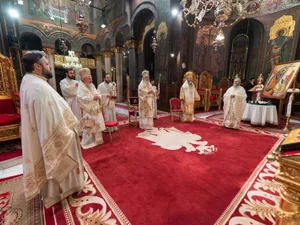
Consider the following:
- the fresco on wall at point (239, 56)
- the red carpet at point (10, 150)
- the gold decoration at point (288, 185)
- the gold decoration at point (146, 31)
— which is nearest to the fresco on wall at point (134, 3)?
the gold decoration at point (146, 31)

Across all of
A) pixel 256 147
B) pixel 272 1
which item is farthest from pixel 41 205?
pixel 272 1

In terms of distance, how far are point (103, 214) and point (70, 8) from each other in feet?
59.3

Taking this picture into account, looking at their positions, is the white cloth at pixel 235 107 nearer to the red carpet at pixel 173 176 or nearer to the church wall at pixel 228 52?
the red carpet at pixel 173 176

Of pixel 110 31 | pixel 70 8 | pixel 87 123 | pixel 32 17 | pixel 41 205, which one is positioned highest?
pixel 70 8

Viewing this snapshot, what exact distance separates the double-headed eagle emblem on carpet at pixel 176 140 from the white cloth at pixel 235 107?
1.79 m

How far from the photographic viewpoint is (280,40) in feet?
28.6

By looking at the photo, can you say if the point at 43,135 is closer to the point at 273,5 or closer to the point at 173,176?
the point at 173,176

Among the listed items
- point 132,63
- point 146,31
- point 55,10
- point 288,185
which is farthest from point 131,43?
point 288,185

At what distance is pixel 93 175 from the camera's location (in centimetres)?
270

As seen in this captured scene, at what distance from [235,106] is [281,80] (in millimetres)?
2689

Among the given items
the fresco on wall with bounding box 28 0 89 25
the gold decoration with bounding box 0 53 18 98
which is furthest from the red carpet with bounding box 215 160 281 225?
the fresco on wall with bounding box 28 0 89 25

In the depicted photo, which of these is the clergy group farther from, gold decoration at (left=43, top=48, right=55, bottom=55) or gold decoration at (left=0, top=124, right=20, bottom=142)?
gold decoration at (left=43, top=48, right=55, bottom=55)

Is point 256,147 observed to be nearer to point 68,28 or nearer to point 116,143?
point 116,143

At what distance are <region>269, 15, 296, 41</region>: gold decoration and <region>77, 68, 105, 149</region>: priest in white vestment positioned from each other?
1101cm
